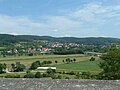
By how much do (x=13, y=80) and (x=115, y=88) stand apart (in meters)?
5.11

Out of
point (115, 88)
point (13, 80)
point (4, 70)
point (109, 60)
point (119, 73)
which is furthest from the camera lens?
point (4, 70)

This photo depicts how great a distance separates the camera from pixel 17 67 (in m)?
85.7

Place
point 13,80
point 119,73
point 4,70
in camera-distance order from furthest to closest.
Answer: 1. point 4,70
2. point 119,73
3. point 13,80

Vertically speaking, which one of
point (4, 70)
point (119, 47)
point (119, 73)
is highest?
point (119, 47)

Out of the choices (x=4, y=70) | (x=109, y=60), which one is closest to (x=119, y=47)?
(x=109, y=60)

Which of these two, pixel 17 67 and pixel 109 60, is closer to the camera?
pixel 109 60

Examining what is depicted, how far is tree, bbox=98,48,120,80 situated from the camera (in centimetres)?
2553

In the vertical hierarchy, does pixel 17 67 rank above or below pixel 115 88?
below

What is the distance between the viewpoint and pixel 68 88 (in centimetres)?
1314

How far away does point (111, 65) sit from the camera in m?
26.6

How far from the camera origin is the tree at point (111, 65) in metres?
25.5

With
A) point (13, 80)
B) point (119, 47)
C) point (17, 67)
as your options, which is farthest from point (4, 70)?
point (13, 80)

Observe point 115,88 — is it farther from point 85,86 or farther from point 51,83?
point 51,83

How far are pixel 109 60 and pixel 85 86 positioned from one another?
47.6ft
